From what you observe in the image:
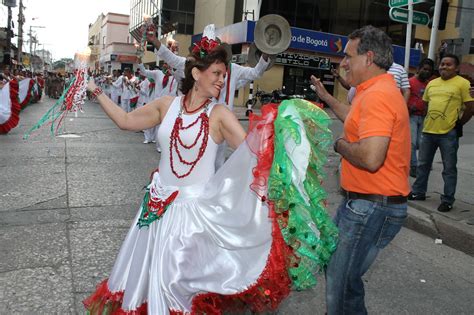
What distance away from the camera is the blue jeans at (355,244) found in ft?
8.27

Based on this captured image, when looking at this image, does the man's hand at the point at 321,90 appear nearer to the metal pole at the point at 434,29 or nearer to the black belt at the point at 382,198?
the black belt at the point at 382,198

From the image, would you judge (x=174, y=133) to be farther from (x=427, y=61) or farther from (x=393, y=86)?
(x=427, y=61)

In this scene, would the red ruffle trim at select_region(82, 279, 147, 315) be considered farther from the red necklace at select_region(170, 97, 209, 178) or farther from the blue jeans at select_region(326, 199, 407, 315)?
the blue jeans at select_region(326, 199, 407, 315)

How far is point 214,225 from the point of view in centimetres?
255

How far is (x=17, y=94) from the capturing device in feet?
40.7

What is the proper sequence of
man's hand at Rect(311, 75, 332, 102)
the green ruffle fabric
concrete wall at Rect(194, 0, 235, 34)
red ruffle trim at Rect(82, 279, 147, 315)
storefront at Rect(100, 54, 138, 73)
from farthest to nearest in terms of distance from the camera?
1. storefront at Rect(100, 54, 138, 73)
2. concrete wall at Rect(194, 0, 235, 34)
3. man's hand at Rect(311, 75, 332, 102)
4. red ruffle trim at Rect(82, 279, 147, 315)
5. the green ruffle fabric

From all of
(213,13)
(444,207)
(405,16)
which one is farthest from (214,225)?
(213,13)

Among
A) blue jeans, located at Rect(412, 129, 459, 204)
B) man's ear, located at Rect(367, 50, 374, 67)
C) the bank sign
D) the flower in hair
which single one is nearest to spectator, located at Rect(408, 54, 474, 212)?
blue jeans, located at Rect(412, 129, 459, 204)

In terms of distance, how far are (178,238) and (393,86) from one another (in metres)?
1.40

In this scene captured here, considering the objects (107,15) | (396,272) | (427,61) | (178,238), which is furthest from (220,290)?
(107,15)

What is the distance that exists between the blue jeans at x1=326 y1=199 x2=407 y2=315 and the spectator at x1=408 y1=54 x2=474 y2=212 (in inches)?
142

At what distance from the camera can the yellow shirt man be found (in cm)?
569

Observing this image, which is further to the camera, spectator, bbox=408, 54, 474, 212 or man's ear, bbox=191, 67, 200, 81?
spectator, bbox=408, 54, 474, 212

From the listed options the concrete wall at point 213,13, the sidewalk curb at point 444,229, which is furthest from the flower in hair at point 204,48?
the concrete wall at point 213,13
